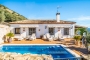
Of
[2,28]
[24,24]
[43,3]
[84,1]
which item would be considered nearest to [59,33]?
[24,24]

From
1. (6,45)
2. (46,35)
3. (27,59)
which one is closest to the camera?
(27,59)

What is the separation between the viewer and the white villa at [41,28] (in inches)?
1512

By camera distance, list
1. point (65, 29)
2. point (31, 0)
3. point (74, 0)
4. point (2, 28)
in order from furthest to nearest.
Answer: point (31, 0) < point (74, 0) < point (65, 29) < point (2, 28)

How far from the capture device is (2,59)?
1362 cm

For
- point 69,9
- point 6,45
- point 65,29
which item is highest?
point 69,9

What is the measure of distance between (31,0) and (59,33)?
25.2m

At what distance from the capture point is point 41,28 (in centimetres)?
3881

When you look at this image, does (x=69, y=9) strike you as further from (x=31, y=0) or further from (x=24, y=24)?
(x=24, y=24)

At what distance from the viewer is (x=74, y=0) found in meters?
53.5

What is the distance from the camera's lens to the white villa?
126 ft

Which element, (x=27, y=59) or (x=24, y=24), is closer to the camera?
(x=27, y=59)

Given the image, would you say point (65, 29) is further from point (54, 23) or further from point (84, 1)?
point (84, 1)

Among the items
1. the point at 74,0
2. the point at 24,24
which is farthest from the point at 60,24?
the point at 74,0

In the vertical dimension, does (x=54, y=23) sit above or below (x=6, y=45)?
above
